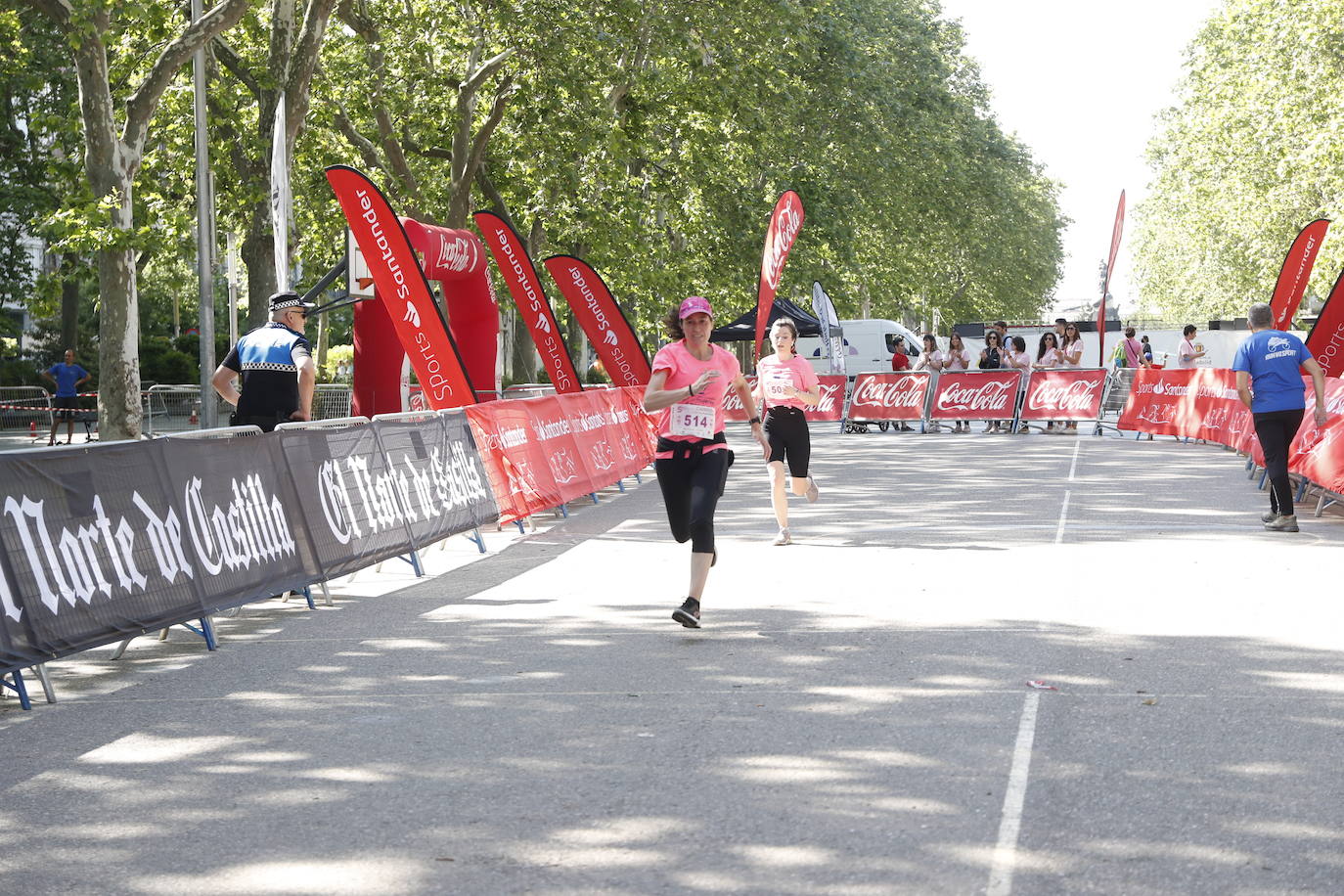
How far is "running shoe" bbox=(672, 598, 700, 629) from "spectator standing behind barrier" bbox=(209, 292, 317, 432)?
3.35m

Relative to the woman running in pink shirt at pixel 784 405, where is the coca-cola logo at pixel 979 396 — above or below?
below

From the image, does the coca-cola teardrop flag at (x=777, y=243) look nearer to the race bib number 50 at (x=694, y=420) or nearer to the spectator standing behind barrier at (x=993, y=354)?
the race bib number 50 at (x=694, y=420)

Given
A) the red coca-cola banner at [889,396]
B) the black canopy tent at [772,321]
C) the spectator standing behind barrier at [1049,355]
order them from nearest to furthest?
1. the spectator standing behind barrier at [1049,355]
2. the red coca-cola banner at [889,396]
3. the black canopy tent at [772,321]

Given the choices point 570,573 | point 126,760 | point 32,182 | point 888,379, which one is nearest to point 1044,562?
point 570,573

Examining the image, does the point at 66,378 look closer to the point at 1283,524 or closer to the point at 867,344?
the point at 1283,524

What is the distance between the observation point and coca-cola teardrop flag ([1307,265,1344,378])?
67.9ft

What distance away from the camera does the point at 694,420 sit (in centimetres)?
923

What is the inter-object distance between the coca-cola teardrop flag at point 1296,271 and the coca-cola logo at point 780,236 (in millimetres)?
7911

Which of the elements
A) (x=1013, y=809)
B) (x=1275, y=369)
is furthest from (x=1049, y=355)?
(x=1013, y=809)

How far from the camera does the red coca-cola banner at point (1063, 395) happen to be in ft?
98.2

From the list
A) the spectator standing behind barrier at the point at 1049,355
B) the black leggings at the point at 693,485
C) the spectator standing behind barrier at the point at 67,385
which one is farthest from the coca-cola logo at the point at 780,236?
the spectator standing behind barrier at the point at 67,385

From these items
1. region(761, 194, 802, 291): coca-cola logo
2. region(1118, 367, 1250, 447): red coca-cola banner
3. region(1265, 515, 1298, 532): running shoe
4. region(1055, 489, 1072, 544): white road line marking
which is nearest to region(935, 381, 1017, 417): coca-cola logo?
region(1118, 367, 1250, 447): red coca-cola banner

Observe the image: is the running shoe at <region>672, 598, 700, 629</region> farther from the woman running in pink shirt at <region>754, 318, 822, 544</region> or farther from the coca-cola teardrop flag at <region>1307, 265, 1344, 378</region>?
the coca-cola teardrop flag at <region>1307, 265, 1344, 378</region>

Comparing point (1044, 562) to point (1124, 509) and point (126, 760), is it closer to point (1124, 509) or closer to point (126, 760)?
point (1124, 509)
